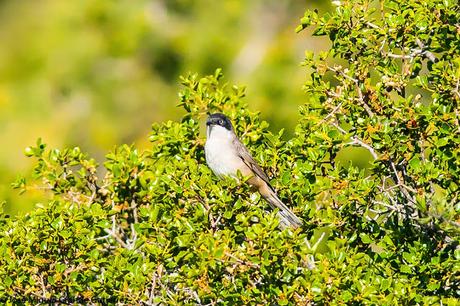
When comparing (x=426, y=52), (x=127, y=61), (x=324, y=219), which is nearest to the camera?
(x=324, y=219)

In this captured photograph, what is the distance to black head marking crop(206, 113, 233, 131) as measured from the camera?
7.59 m

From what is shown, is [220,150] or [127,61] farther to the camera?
[127,61]

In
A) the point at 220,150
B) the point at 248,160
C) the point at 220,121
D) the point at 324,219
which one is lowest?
the point at 324,219

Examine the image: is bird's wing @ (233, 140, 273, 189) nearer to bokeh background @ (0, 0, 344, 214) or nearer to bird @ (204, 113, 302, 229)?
bird @ (204, 113, 302, 229)

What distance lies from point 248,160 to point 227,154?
28 cm

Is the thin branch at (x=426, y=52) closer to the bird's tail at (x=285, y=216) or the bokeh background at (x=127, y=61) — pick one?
the bird's tail at (x=285, y=216)

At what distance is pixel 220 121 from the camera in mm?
7801

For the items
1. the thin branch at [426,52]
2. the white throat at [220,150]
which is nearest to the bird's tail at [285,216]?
the white throat at [220,150]

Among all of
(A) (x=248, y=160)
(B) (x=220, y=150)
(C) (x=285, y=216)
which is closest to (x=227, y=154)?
(B) (x=220, y=150)

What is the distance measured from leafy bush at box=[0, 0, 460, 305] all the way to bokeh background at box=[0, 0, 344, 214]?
12.5m

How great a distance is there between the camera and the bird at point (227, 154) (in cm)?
721

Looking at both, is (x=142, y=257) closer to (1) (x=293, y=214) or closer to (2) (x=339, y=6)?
(1) (x=293, y=214)

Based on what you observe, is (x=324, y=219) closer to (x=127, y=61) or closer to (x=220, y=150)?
(x=220, y=150)

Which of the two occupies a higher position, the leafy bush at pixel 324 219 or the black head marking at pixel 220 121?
the black head marking at pixel 220 121
